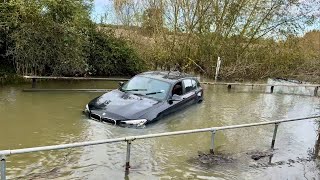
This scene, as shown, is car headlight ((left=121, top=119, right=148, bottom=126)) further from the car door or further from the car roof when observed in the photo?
the car door

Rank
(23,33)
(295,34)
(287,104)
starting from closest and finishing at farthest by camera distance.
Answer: (23,33), (287,104), (295,34)

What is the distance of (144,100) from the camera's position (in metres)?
10.1

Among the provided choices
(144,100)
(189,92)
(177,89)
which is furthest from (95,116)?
(189,92)

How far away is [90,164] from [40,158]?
3.07ft

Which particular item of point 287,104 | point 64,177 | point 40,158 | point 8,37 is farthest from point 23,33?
point 287,104

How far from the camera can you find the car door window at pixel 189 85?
38.9 ft

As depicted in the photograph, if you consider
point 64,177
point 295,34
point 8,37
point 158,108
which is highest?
point 295,34

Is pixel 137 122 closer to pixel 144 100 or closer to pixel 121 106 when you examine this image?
pixel 121 106

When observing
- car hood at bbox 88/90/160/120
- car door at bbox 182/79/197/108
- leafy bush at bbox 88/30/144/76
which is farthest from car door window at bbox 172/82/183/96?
leafy bush at bbox 88/30/144/76

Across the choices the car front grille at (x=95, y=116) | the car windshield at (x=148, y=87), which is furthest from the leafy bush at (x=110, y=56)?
the car front grille at (x=95, y=116)

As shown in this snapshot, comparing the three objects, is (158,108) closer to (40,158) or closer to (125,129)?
(125,129)

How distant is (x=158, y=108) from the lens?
995 centimetres

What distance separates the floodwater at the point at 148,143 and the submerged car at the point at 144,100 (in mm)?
262

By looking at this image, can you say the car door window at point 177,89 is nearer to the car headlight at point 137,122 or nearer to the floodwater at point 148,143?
the floodwater at point 148,143
